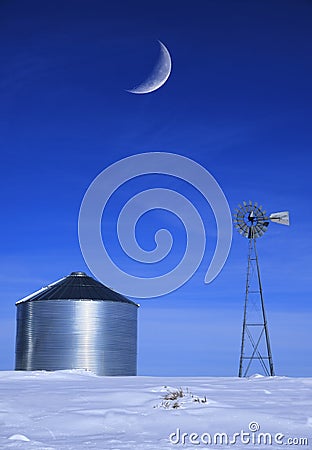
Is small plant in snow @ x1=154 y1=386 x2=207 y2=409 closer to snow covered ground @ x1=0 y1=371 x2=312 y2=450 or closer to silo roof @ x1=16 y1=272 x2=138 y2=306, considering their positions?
snow covered ground @ x1=0 y1=371 x2=312 y2=450

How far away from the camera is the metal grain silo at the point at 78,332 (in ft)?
107

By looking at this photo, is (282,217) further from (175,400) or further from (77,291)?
(175,400)

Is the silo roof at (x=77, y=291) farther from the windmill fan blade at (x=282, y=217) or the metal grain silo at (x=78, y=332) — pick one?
the windmill fan blade at (x=282, y=217)

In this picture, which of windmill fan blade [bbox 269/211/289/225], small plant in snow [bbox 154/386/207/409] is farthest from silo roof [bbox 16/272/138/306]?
small plant in snow [bbox 154/386/207/409]

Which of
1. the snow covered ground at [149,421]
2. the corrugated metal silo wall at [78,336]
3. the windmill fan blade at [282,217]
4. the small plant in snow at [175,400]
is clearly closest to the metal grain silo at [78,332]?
the corrugated metal silo wall at [78,336]

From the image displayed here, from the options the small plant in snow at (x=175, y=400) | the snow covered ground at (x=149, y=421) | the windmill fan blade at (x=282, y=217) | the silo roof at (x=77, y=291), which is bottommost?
the snow covered ground at (x=149, y=421)

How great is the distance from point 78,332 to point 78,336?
24 cm

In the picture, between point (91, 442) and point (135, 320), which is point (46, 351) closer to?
point (135, 320)

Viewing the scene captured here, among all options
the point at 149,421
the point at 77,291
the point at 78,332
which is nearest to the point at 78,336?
the point at 78,332

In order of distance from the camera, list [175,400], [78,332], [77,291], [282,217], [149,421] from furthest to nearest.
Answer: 1. [77,291]
2. [282,217]
3. [78,332]
4. [175,400]
5. [149,421]

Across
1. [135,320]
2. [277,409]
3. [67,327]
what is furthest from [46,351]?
[277,409]

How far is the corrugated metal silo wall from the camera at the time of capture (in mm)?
32688

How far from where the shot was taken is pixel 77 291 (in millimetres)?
34750

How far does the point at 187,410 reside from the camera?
9438 mm
